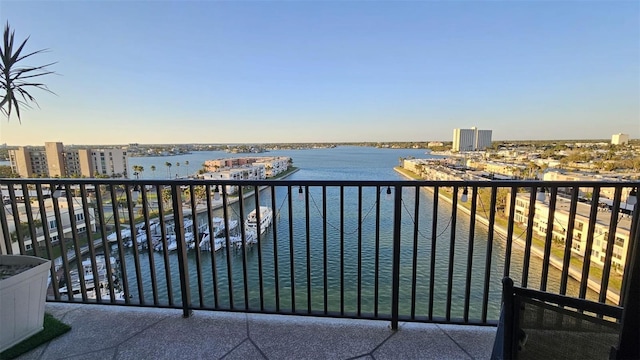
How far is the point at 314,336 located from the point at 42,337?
5.35 feet

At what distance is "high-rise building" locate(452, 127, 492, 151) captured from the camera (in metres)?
9.85

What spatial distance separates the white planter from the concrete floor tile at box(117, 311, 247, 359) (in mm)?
564

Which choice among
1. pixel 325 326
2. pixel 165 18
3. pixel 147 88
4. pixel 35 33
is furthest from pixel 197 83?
pixel 325 326

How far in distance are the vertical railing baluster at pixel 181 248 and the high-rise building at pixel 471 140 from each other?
10.1m

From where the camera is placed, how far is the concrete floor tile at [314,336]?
1522mm

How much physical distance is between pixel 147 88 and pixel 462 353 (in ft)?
40.7

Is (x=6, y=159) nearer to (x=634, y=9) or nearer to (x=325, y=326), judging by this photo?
(x=325, y=326)

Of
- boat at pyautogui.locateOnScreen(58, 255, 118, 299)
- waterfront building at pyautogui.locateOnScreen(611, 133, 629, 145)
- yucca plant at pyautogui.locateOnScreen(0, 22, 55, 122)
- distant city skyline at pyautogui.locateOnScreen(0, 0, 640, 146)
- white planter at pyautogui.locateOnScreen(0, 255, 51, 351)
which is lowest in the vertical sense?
boat at pyautogui.locateOnScreen(58, 255, 118, 299)

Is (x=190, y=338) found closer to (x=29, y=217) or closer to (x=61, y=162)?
(x=29, y=217)

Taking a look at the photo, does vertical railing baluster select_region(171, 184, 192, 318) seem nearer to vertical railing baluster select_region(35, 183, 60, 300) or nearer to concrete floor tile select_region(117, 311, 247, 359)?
concrete floor tile select_region(117, 311, 247, 359)

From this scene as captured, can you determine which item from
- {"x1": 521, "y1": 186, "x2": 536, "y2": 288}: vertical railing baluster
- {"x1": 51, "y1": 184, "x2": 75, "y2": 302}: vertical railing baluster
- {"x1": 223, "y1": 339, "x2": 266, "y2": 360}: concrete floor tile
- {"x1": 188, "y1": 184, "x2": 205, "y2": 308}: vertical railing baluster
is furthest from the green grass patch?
{"x1": 521, "y1": 186, "x2": 536, "y2": 288}: vertical railing baluster

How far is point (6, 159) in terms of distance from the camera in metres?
2.38

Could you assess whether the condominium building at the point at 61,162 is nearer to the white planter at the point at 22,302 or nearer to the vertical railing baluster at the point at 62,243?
the vertical railing baluster at the point at 62,243

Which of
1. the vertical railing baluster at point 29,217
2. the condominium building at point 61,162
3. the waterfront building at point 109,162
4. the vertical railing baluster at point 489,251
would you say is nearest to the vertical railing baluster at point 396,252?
the vertical railing baluster at point 489,251
